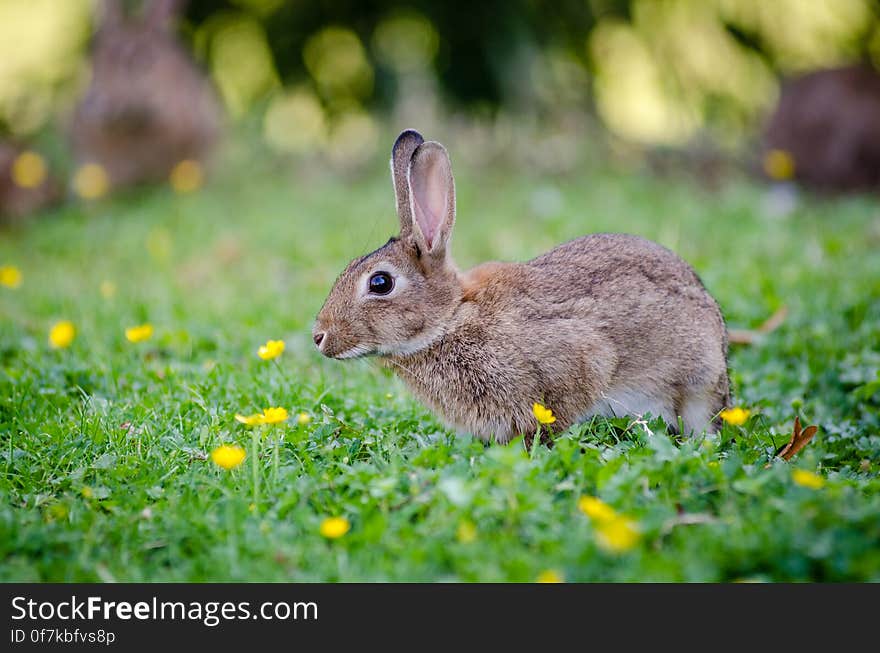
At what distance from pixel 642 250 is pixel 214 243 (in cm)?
550

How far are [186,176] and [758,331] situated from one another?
7170 mm

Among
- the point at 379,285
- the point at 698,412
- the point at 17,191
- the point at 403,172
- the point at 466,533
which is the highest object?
the point at 17,191

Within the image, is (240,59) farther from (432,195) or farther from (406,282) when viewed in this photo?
(406,282)

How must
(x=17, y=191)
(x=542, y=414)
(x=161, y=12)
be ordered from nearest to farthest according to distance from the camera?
1. (x=542, y=414)
2. (x=17, y=191)
3. (x=161, y=12)

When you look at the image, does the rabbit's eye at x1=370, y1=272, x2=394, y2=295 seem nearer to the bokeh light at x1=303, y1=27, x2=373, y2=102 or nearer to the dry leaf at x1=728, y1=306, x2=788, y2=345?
the dry leaf at x1=728, y1=306, x2=788, y2=345

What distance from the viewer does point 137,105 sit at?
10.9 metres

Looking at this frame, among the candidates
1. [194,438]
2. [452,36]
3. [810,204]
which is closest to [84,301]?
[194,438]

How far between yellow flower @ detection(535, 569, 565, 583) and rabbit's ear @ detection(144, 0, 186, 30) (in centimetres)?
1021

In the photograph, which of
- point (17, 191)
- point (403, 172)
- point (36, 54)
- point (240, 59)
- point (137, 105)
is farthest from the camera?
point (240, 59)

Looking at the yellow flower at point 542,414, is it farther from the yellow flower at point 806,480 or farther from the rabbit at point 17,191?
the rabbit at point 17,191

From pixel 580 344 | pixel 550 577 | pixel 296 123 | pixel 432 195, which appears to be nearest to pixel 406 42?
pixel 296 123

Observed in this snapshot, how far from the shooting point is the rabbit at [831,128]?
428 inches

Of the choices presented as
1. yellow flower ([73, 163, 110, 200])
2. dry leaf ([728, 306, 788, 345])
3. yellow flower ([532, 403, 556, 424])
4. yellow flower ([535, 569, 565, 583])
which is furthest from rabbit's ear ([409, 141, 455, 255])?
yellow flower ([73, 163, 110, 200])

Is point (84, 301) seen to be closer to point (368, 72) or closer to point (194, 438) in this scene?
point (194, 438)
